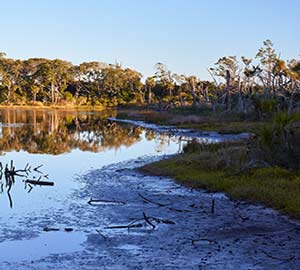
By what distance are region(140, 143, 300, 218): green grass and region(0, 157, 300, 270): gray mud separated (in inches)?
16.9

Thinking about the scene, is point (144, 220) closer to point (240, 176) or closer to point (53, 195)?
point (53, 195)

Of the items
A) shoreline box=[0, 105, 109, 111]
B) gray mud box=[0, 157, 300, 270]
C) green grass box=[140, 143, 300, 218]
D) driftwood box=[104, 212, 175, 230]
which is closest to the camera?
gray mud box=[0, 157, 300, 270]

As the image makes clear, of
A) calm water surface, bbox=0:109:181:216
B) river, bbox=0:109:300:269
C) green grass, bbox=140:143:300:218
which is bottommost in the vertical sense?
calm water surface, bbox=0:109:181:216

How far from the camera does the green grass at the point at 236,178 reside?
485 inches

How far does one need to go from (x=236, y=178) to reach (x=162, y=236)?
5782 millimetres

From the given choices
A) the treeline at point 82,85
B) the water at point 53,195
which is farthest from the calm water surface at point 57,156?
the treeline at point 82,85

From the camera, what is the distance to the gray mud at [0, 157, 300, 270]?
823 centimetres

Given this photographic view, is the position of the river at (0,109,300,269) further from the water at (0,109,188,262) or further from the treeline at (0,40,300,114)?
the treeline at (0,40,300,114)

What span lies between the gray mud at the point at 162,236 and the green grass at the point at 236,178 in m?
0.43

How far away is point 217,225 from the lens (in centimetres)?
1061

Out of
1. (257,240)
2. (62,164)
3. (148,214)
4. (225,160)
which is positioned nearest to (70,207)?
(148,214)

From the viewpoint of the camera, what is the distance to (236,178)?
15109 millimetres

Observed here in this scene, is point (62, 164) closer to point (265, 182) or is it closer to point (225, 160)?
point (225, 160)

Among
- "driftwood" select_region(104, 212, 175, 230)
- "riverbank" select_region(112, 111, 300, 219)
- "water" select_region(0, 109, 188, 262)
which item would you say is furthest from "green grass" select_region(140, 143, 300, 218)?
"water" select_region(0, 109, 188, 262)
